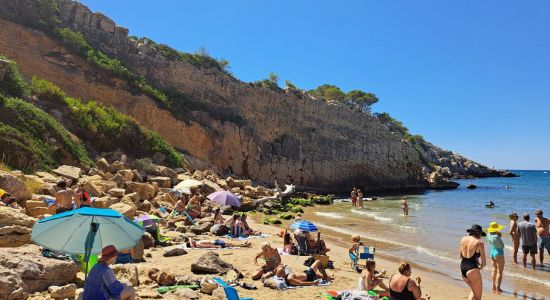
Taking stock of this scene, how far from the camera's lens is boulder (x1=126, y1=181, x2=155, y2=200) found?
52.3ft

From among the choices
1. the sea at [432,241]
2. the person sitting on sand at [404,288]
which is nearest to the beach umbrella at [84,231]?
the person sitting on sand at [404,288]

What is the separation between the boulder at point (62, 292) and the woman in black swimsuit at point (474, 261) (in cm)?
666

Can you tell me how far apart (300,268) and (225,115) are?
2865cm

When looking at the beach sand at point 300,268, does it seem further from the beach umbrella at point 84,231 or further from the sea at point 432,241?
the beach umbrella at point 84,231

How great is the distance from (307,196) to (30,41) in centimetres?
2393

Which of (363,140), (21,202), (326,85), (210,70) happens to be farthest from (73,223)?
(326,85)

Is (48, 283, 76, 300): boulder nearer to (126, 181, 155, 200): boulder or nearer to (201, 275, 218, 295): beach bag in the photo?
(201, 275, 218, 295): beach bag

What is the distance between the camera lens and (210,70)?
37031 millimetres

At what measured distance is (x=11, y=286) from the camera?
4.67 m

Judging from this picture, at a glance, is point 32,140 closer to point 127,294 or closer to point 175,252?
point 175,252

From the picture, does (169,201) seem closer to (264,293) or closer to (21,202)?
(21,202)

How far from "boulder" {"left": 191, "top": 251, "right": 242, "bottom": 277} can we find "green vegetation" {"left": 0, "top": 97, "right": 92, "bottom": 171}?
9.81m

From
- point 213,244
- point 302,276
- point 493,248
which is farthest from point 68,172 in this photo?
point 493,248

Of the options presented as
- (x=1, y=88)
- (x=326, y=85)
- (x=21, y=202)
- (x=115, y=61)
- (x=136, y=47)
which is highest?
(x=326, y=85)
